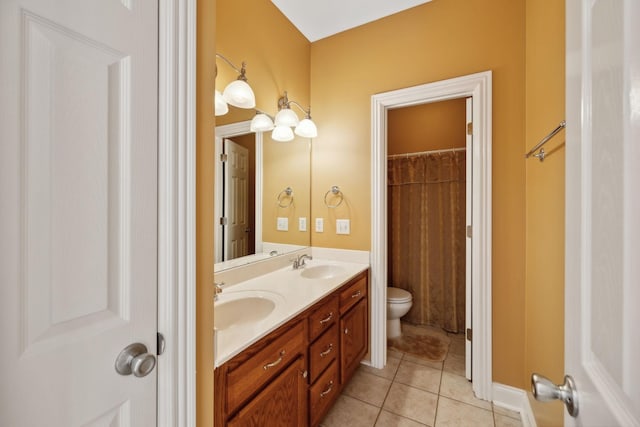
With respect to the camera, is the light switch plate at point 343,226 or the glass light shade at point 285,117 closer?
the glass light shade at point 285,117

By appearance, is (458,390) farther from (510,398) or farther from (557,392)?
(557,392)

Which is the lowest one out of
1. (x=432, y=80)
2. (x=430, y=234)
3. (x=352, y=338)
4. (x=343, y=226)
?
(x=352, y=338)

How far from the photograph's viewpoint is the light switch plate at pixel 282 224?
1957mm

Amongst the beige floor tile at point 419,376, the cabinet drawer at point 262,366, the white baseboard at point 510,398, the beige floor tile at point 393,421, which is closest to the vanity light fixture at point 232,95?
the cabinet drawer at point 262,366

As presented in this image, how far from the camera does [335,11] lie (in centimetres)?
189

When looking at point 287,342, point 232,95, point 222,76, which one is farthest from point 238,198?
point 287,342

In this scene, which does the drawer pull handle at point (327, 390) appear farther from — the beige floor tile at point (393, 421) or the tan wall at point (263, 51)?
the tan wall at point (263, 51)

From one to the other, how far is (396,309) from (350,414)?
1047 mm

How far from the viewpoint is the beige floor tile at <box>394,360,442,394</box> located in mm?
1775

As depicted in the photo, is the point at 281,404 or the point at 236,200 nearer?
the point at 281,404

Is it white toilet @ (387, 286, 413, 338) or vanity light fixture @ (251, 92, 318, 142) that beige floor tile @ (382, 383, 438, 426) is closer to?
white toilet @ (387, 286, 413, 338)

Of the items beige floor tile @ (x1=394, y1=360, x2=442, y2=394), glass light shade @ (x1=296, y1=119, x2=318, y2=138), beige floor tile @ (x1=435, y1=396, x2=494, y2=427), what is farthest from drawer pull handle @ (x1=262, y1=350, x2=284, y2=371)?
glass light shade @ (x1=296, y1=119, x2=318, y2=138)

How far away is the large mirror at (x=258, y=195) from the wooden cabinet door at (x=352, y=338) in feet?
2.21

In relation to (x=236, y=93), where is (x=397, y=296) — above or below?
below
